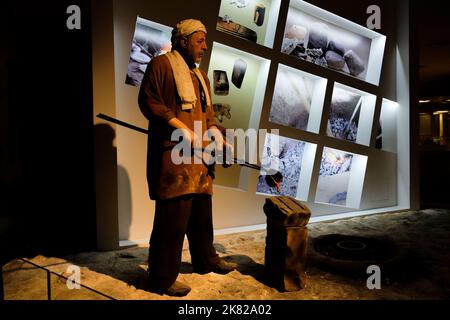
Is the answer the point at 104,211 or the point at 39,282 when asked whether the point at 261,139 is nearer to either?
the point at 104,211

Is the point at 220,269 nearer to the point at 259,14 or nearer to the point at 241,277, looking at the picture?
the point at 241,277

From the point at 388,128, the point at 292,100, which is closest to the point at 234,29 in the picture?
the point at 292,100

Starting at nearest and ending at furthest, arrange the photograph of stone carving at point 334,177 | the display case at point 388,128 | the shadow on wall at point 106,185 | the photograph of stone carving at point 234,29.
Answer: the shadow on wall at point 106,185
the photograph of stone carving at point 234,29
the photograph of stone carving at point 334,177
the display case at point 388,128

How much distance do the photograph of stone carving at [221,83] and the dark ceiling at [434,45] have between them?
3591 mm

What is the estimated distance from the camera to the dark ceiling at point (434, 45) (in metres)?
6.26

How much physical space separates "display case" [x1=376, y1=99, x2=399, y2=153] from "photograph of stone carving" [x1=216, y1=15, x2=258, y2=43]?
2.75m

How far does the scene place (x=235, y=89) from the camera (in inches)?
172

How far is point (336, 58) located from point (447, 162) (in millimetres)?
6226

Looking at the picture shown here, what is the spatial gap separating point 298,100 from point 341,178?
1440mm

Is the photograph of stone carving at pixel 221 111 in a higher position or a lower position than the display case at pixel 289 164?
higher

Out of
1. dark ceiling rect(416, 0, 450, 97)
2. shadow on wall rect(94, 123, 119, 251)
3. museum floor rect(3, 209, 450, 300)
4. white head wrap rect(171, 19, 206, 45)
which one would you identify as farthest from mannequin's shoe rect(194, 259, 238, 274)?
dark ceiling rect(416, 0, 450, 97)

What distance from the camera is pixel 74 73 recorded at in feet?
11.1

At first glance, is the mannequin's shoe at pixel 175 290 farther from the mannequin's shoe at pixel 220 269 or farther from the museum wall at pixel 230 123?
the museum wall at pixel 230 123

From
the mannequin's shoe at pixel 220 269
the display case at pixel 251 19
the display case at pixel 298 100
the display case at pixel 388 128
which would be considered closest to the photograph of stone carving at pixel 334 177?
the display case at pixel 298 100
